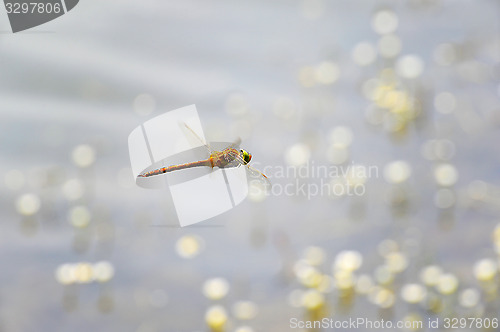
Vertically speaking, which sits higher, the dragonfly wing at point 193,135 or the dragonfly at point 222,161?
the dragonfly wing at point 193,135

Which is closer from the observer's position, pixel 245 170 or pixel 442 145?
pixel 245 170

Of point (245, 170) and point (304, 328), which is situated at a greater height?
point (245, 170)

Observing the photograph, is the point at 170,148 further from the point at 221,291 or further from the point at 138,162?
the point at 221,291

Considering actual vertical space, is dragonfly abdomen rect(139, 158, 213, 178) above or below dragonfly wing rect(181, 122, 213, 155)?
below

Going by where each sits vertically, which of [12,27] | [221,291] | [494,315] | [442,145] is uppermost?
[12,27]

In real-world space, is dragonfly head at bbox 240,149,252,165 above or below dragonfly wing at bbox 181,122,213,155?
below

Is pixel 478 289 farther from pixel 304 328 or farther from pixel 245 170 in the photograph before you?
pixel 245 170

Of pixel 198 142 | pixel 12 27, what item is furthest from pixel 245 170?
pixel 12 27

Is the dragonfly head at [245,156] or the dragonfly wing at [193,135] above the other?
the dragonfly wing at [193,135]
